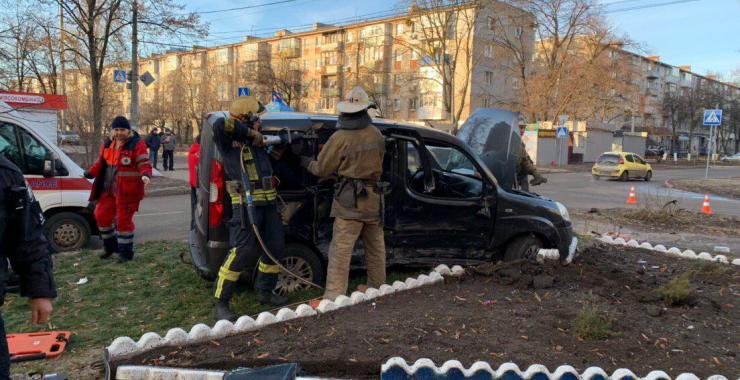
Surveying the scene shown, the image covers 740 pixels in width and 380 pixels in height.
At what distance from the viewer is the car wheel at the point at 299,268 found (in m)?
4.95

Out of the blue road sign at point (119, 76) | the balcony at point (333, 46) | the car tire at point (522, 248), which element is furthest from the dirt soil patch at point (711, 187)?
the balcony at point (333, 46)

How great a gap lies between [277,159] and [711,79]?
99782 millimetres

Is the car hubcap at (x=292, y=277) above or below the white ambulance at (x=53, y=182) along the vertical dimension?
below

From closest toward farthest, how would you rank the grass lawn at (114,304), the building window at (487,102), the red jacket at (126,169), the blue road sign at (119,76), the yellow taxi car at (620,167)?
the grass lawn at (114,304) < the red jacket at (126,169) < the blue road sign at (119,76) < the yellow taxi car at (620,167) < the building window at (487,102)

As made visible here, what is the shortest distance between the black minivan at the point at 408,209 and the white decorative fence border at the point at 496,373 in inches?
86.5

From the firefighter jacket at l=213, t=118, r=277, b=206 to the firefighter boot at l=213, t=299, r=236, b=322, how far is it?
0.87m

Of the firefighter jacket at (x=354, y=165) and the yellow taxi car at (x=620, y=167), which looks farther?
the yellow taxi car at (x=620, y=167)

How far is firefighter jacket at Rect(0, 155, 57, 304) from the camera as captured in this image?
227 cm

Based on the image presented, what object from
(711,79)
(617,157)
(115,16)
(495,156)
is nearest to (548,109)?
(617,157)

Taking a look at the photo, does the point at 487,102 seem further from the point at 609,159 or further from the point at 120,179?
the point at 120,179

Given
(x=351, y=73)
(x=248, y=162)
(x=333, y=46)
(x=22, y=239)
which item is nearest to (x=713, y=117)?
(x=248, y=162)

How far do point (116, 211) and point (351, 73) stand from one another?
156 feet

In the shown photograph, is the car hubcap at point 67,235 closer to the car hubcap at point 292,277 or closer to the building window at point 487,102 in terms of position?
the car hubcap at point 292,277

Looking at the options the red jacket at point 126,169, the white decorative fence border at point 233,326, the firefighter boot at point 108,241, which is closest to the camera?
the white decorative fence border at point 233,326
